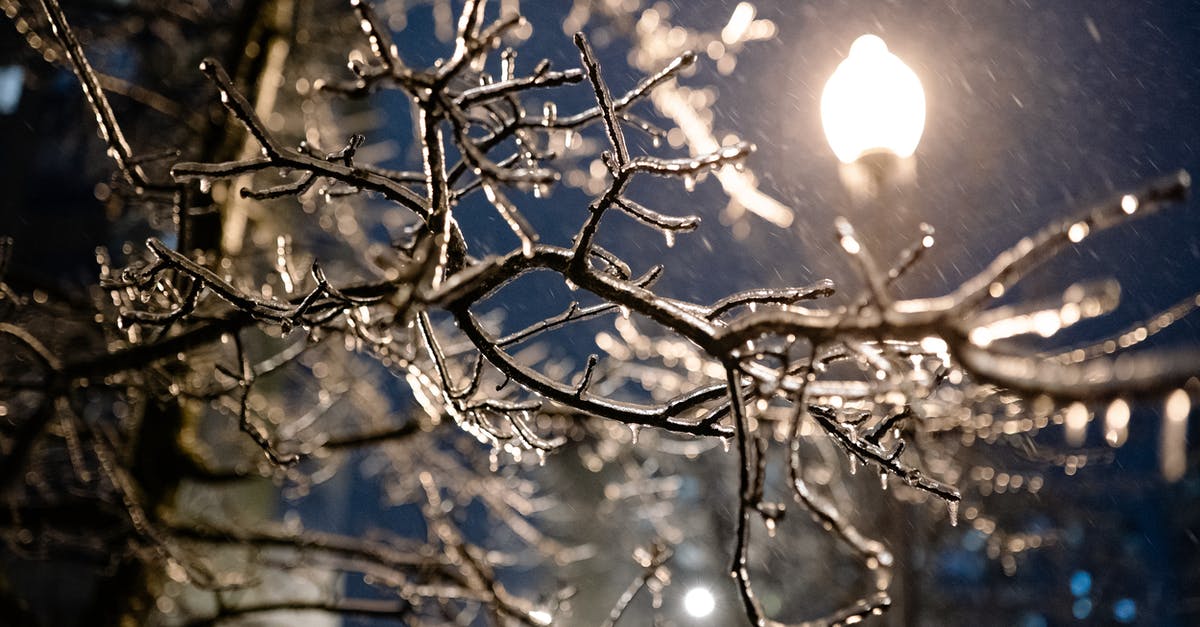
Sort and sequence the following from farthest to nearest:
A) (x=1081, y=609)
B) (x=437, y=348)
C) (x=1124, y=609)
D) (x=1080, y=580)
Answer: (x=1080, y=580), (x=1081, y=609), (x=1124, y=609), (x=437, y=348)

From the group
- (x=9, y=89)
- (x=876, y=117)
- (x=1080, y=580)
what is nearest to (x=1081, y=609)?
(x=1080, y=580)

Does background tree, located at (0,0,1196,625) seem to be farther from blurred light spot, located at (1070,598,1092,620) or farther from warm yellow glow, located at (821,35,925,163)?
blurred light spot, located at (1070,598,1092,620)

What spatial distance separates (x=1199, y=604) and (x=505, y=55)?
19.2 meters

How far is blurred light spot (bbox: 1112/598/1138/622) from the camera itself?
11.2 metres

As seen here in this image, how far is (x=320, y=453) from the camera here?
4836 mm

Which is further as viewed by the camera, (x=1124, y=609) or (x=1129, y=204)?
(x=1124, y=609)

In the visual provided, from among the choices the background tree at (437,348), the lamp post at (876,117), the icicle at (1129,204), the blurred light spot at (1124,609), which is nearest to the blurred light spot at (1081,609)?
the blurred light spot at (1124,609)

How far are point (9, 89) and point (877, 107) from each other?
16285 mm

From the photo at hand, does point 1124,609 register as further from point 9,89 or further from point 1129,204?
point 9,89

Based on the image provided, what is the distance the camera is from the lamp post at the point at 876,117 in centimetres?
296

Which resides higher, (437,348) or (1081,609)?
(1081,609)

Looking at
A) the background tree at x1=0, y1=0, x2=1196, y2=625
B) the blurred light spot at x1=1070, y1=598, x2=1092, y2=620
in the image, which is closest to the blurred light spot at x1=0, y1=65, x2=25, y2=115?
the background tree at x1=0, y1=0, x2=1196, y2=625

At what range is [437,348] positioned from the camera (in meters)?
2.36

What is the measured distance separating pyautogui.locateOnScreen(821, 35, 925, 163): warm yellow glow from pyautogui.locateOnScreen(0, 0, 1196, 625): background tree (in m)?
0.73
